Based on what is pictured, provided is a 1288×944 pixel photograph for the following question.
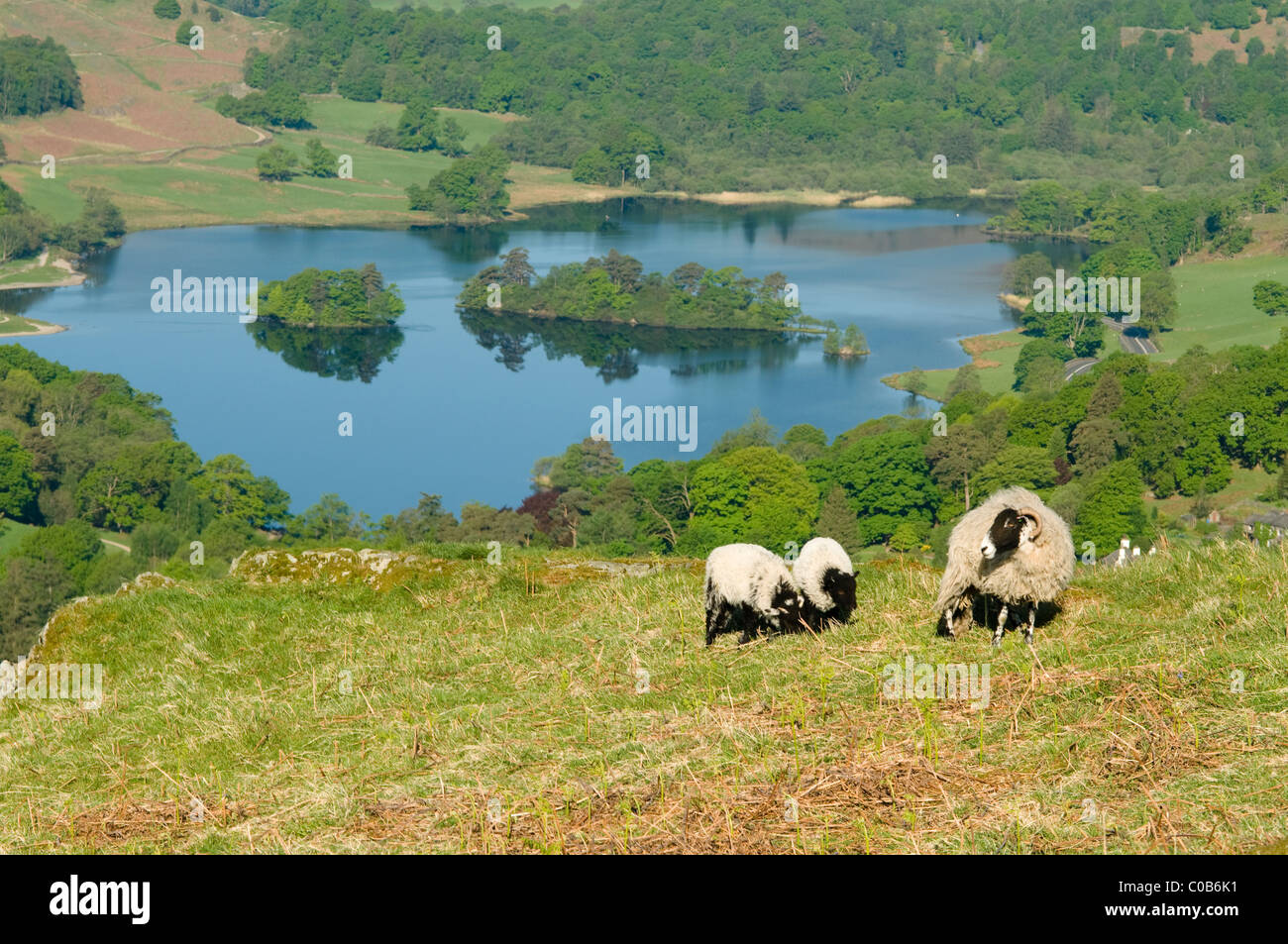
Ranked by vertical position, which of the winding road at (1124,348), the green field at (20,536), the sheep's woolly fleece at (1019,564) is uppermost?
the winding road at (1124,348)

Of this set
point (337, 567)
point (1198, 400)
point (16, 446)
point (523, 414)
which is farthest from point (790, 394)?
point (337, 567)

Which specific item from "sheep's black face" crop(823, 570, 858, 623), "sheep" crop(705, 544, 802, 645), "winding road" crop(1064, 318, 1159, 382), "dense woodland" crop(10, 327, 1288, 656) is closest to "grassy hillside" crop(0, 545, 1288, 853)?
"sheep's black face" crop(823, 570, 858, 623)

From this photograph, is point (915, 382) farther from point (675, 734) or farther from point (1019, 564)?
point (675, 734)

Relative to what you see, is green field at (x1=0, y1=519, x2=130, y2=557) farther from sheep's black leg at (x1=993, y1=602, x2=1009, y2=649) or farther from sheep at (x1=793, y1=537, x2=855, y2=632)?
sheep's black leg at (x1=993, y1=602, x2=1009, y2=649)

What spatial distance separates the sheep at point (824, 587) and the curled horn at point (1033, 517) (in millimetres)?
2008

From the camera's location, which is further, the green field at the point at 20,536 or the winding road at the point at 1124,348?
the winding road at the point at 1124,348

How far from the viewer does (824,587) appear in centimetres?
1353

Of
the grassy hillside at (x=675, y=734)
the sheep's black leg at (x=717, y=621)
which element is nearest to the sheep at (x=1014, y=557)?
the grassy hillside at (x=675, y=734)

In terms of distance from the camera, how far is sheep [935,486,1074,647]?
11.9 m

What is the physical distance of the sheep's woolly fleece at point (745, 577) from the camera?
1330 centimetres

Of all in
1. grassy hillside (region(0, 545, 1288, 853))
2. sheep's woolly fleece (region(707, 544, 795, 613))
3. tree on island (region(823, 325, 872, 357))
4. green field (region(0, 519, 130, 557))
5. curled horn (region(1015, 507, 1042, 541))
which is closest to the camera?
grassy hillside (region(0, 545, 1288, 853))

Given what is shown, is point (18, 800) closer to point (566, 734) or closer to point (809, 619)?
point (566, 734)

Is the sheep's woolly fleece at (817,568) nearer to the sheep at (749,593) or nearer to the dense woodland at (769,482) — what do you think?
the sheep at (749,593)

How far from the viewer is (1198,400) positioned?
127062 mm
